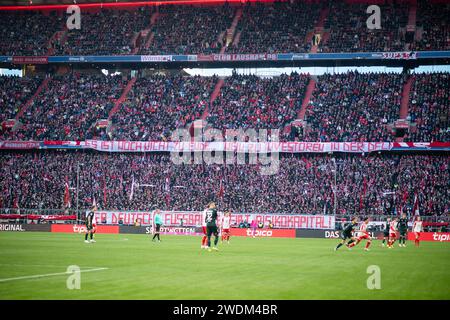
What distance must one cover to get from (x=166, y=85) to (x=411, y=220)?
33097mm

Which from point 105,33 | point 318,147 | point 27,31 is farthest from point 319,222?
point 27,31

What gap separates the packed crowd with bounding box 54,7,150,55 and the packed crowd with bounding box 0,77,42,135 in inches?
200

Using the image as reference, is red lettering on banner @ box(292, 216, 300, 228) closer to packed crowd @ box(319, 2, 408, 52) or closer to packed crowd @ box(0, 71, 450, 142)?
packed crowd @ box(0, 71, 450, 142)

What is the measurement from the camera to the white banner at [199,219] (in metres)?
55.8

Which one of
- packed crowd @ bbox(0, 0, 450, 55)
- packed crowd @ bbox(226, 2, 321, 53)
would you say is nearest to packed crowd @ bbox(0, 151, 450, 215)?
packed crowd @ bbox(0, 0, 450, 55)

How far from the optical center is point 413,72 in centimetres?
6925

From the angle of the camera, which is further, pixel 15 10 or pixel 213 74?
pixel 15 10

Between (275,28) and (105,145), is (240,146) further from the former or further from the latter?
(275,28)

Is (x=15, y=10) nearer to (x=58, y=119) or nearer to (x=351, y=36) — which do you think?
(x=58, y=119)

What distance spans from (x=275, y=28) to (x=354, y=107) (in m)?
15.2

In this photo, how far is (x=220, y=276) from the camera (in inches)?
797

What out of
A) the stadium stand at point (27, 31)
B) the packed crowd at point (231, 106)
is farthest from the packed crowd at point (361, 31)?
the stadium stand at point (27, 31)
